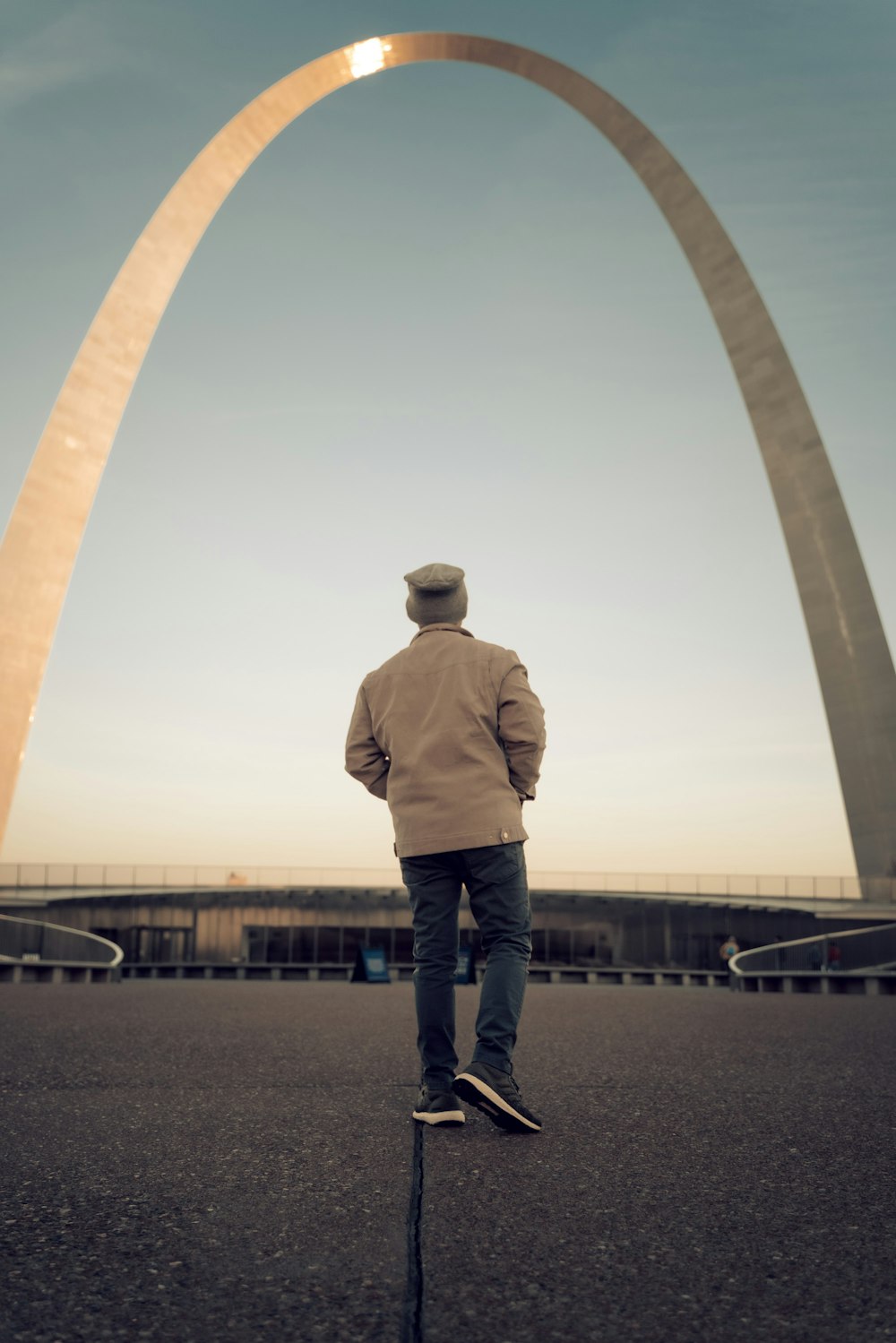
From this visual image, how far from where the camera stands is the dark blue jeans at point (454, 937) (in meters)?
3.52

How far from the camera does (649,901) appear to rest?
3891cm

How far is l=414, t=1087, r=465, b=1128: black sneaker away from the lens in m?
3.38

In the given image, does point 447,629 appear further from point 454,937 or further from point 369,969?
point 369,969

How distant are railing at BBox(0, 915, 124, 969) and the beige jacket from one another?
13.7 m

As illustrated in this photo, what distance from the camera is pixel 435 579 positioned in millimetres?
3916

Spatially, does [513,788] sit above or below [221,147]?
below

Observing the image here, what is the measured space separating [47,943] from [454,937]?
54.5 feet

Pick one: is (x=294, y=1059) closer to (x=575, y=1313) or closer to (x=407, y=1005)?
(x=575, y=1313)

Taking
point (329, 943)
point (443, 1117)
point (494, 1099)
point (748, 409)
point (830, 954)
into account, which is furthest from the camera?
point (329, 943)

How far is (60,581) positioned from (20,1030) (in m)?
16.2

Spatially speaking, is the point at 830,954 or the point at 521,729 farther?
the point at 830,954

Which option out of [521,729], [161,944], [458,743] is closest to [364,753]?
[458,743]

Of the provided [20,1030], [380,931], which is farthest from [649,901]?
[20,1030]

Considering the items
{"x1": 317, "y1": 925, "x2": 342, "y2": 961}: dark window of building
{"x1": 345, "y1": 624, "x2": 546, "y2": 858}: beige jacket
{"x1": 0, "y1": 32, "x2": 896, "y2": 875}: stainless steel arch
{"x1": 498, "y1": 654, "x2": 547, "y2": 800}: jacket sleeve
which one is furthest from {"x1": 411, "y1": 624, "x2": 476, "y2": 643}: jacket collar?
{"x1": 317, "y1": 925, "x2": 342, "y2": 961}: dark window of building
